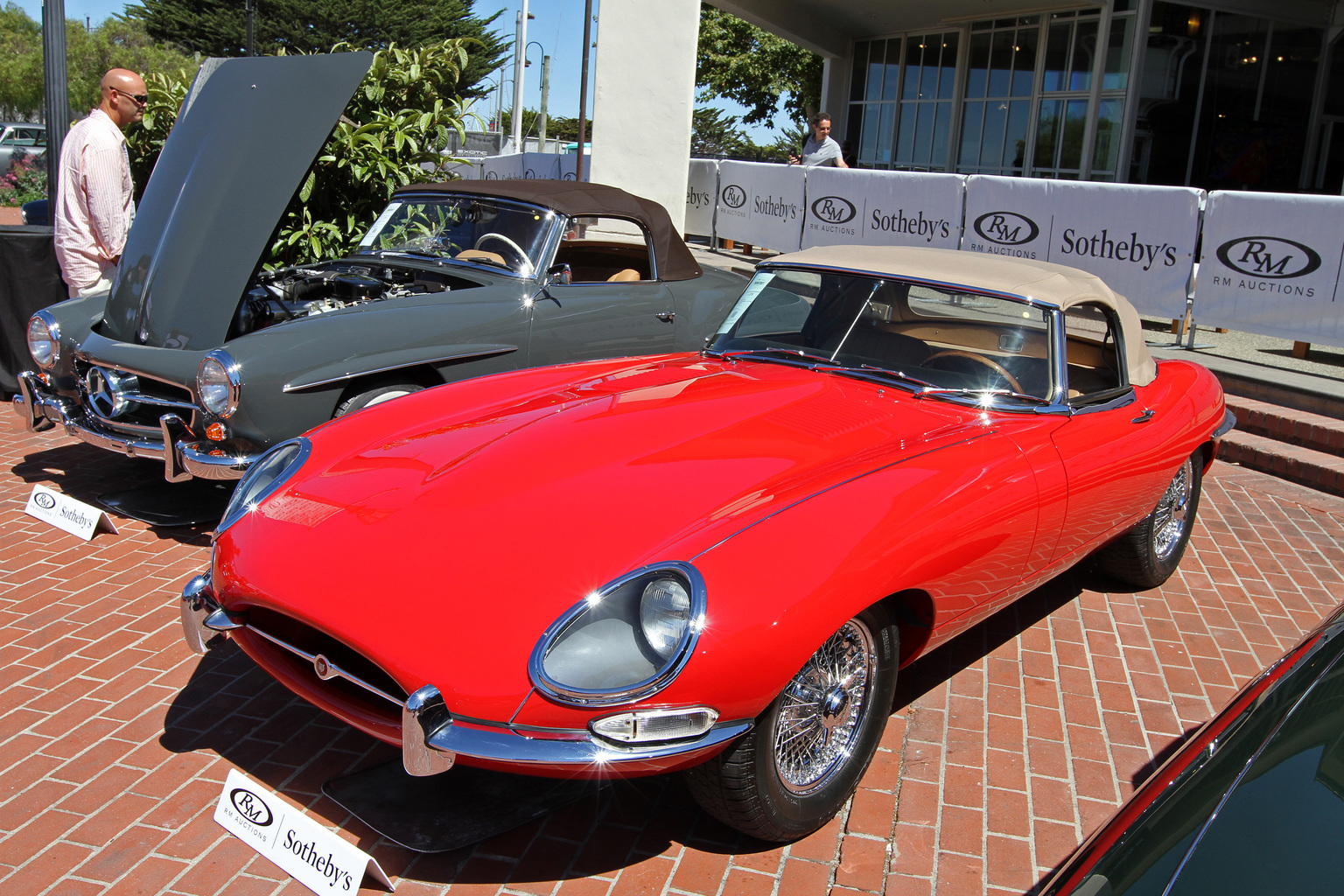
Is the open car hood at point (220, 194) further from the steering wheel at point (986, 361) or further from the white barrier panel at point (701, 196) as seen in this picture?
the white barrier panel at point (701, 196)

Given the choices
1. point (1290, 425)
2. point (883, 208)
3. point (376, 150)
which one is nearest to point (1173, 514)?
point (1290, 425)

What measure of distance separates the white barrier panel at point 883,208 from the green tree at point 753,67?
2168cm

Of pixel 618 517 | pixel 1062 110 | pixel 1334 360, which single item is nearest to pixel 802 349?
pixel 618 517

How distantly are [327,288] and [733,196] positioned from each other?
9.56 m

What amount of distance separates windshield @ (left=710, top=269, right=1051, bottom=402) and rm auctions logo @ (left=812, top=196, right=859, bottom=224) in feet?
26.9

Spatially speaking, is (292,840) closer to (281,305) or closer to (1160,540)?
(281,305)

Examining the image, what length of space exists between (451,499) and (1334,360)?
8.40 m

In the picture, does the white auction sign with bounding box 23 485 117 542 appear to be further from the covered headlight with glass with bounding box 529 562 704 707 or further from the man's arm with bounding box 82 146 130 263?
the covered headlight with glass with bounding box 529 562 704 707

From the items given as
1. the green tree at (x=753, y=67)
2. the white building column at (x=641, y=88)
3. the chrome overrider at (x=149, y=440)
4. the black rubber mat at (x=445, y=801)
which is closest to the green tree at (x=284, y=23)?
the green tree at (x=753, y=67)

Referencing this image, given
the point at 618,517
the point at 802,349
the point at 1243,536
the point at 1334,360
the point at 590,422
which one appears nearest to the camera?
the point at 618,517

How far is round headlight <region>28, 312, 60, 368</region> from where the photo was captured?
4953 millimetres

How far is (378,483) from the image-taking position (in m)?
2.72

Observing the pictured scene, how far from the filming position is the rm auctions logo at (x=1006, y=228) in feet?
31.3

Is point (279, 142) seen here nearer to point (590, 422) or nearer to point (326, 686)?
point (590, 422)
